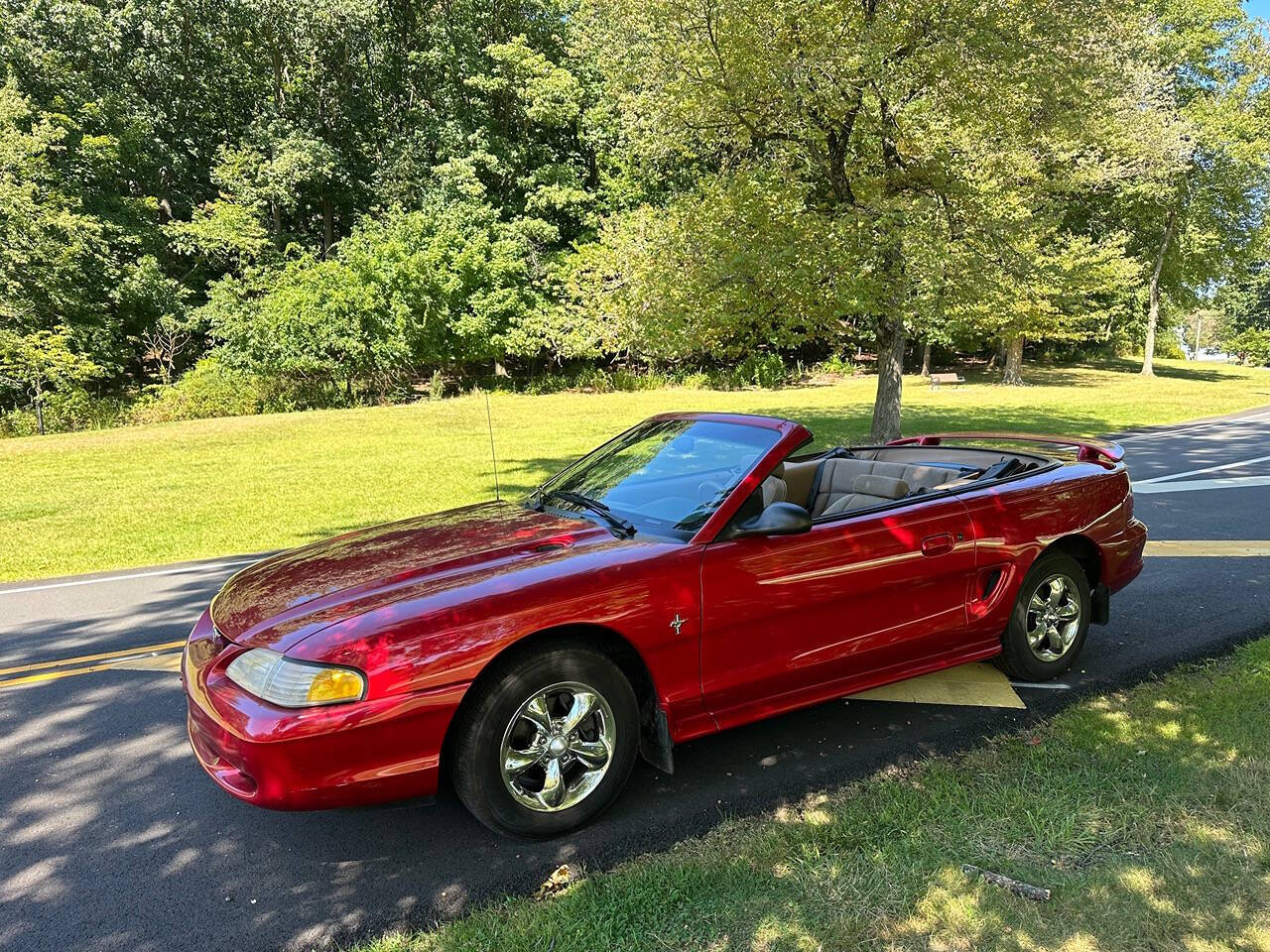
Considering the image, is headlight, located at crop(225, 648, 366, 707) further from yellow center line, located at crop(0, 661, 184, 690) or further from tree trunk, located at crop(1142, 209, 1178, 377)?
tree trunk, located at crop(1142, 209, 1178, 377)

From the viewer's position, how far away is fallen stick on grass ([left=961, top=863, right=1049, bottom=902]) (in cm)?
252

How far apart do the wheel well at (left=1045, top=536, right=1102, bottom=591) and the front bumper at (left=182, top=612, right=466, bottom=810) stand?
11.0 ft

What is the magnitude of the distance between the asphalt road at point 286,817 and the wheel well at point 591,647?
376 mm

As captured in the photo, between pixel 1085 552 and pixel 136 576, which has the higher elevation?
pixel 1085 552

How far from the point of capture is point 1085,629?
4465 millimetres

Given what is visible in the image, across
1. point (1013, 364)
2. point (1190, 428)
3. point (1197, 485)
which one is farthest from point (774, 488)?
point (1013, 364)

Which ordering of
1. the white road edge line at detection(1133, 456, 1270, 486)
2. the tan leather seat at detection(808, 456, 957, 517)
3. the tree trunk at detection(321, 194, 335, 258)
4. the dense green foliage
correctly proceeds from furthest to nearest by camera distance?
1. the tree trunk at detection(321, 194, 335, 258)
2. the dense green foliage
3. the white road edge line at detection(1133, 456, 1270, 486)
4. the tan leather seat at detection(808, 456, 957, 517)

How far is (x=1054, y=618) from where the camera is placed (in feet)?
14.2

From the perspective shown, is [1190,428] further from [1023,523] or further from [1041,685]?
[1023,523]

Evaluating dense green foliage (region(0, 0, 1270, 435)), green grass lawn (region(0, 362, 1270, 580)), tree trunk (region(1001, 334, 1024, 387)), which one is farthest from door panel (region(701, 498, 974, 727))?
tree trunk (region(1001, 334, 1024, 387))

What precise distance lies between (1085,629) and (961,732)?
130 centimetres

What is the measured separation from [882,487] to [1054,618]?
1192 mm

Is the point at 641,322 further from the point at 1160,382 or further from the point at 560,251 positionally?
the point at 1160,382

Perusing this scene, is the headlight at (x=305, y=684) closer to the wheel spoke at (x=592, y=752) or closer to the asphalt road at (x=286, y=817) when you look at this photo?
the asphalt road at (x=286, y=817)
